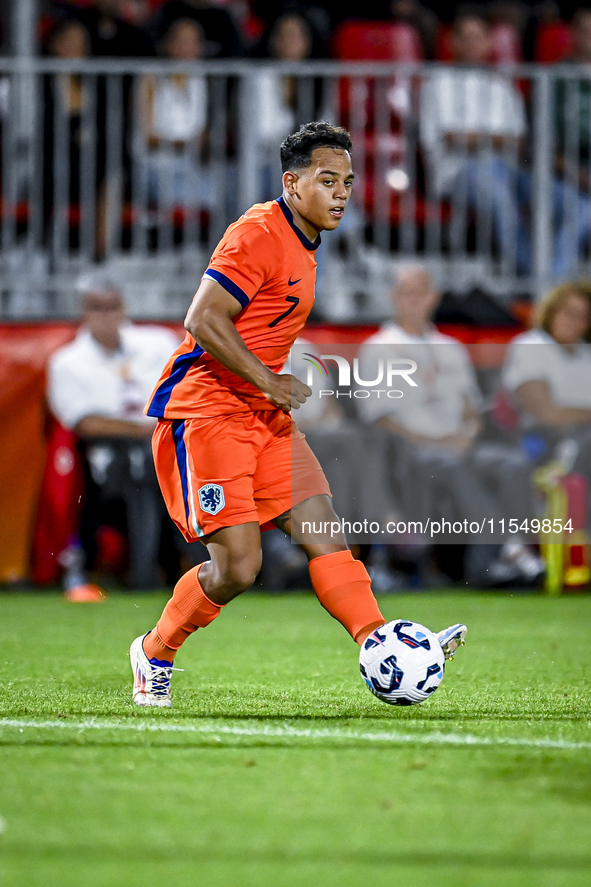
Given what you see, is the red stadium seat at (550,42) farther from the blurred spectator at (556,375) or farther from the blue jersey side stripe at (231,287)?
the blue jersey side stripe at (231,287)

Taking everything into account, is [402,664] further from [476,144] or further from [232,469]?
[476,144]

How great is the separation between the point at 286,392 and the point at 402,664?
93 cm

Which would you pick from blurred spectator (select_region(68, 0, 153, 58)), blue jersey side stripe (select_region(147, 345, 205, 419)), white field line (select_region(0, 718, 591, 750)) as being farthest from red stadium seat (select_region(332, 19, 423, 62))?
white field line (select_region(0, 718, 591, 750))

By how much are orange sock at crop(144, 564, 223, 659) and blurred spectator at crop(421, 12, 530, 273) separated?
5.73 metres

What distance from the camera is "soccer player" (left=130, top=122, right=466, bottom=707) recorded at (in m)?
4.28

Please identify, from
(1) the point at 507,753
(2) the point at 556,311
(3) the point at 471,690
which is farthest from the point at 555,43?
(1) the point at 507,753

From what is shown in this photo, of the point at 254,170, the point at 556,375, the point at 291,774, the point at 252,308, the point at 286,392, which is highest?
the point at 254,170

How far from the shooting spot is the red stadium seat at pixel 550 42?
36.8 ft

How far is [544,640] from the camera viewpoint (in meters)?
6.44

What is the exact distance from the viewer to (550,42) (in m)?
11.3

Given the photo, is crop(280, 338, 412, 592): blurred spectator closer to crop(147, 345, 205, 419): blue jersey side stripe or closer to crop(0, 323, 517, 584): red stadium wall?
crop(0, 323, 517, 584): red stadium wall

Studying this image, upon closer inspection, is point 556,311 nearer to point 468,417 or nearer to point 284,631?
point 468,417

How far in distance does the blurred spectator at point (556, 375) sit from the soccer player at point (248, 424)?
4536mm

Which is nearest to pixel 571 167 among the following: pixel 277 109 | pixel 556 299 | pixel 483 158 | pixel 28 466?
pixel 483 158
